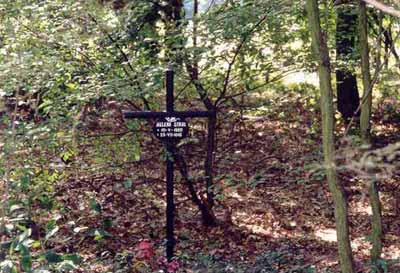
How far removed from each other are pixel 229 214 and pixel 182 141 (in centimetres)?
131

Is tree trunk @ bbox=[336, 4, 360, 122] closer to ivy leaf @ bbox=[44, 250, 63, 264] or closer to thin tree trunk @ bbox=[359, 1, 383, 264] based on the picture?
thin tree trunk @ bbox=[359, 1, 383, 264]

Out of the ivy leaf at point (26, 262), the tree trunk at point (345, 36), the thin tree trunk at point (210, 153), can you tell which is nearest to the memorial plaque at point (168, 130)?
the thin tree trunk at point (210, 153)

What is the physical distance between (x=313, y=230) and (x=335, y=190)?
2685 millimetres

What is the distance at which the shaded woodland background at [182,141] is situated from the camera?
506cm

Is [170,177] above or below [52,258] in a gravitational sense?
above

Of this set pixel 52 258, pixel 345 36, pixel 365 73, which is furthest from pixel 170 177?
pixel 345 36

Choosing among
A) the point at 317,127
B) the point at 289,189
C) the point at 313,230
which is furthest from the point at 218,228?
the point at 317,127

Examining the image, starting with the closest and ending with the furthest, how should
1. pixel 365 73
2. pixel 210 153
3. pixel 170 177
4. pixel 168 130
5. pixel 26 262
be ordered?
1. pixel 26 262
2. pixel 365 73
3. pixel 168 130
4. pixel 170 177
5. pixel 210 153

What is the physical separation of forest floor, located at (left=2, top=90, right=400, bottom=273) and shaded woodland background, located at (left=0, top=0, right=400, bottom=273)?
0.08 ft

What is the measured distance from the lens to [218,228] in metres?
6.70

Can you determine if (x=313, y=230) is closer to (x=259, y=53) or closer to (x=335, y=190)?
(x=259, y=53)

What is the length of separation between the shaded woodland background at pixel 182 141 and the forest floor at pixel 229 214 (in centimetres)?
3

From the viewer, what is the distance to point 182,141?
5.98 metres

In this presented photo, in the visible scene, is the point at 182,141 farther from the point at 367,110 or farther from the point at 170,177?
the point at 367,110
